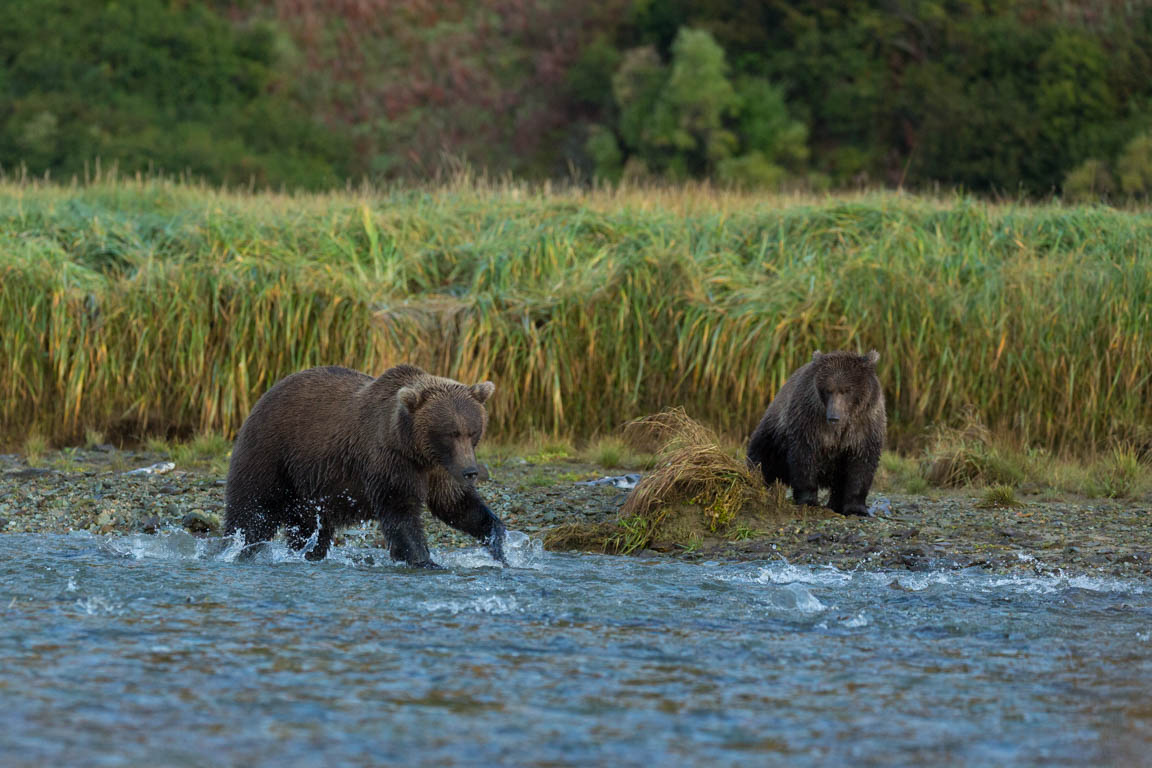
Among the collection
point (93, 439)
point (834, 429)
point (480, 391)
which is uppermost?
point (480, 391)

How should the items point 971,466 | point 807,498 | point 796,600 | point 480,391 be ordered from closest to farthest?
1. point 796,600
2. point 480,391
3. point 807,498
4. point 971,466

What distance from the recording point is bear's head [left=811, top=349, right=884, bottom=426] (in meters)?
8.56

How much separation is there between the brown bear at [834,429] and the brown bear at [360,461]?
7.00 feet

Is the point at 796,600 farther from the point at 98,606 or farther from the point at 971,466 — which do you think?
the point at 971,466

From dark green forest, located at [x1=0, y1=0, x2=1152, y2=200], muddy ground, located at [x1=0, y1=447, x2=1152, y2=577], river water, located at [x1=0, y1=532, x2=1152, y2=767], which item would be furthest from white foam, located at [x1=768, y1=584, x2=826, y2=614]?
dark green forest, located at [x1=0, y1=0, x2=1152, y2=200]

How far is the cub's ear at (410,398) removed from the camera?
733cm

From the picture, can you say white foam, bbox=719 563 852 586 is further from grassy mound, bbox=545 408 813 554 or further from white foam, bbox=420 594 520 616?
white foam, bbox=420 594 520 616

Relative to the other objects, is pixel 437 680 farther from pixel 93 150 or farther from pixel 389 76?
pixel 389 76

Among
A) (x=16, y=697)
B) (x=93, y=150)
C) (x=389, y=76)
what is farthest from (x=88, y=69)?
(x=16, y=697)

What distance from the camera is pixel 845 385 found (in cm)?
862

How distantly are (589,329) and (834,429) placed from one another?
3.89m

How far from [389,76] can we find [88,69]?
39.3 ft

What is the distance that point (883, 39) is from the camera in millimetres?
32406

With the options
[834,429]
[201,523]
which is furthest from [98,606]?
[834,429]
